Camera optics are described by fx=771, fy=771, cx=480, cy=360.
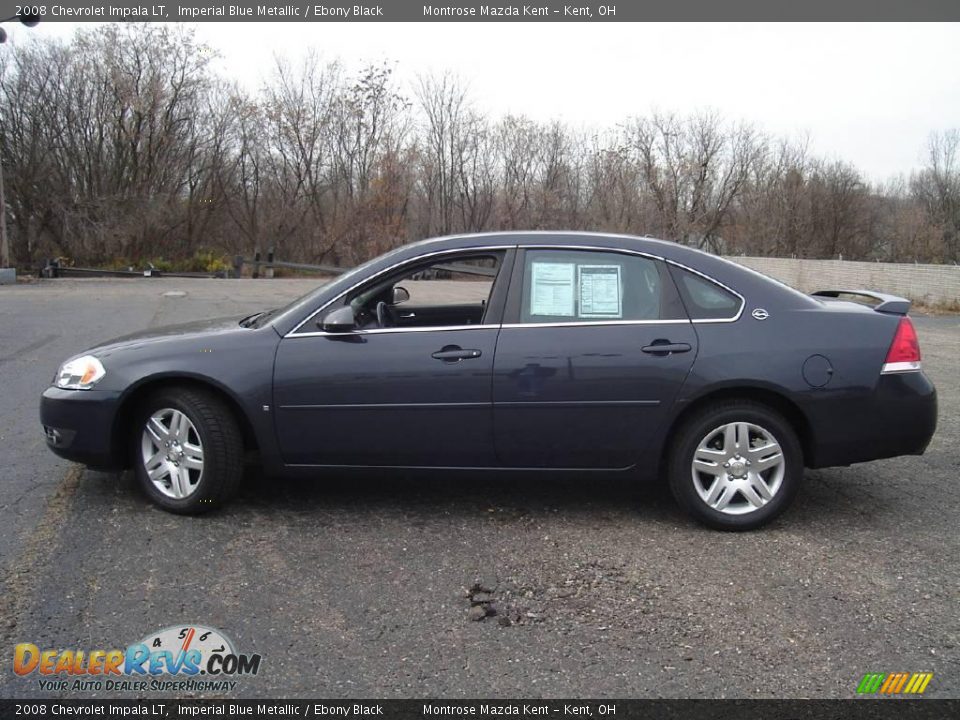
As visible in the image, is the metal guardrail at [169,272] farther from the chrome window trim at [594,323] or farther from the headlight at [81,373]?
the chrome window trim at [594,323]

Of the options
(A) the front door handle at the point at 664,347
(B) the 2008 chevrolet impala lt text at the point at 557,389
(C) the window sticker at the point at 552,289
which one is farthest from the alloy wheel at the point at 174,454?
(A) the front door handle at the point at 664,347

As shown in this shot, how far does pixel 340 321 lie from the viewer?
13.3 feet

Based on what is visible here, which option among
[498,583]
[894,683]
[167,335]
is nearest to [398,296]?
[167,335]

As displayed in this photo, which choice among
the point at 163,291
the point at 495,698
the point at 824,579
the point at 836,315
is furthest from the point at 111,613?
the point at 163,291

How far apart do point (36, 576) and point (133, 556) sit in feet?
1.31

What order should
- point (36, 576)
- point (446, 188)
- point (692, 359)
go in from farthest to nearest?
1. point (446, 188)
2. point (692, 359)
3. point (36, 576)

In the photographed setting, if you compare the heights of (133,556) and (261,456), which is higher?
(261,456)

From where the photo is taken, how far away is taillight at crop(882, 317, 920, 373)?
4.02 meters

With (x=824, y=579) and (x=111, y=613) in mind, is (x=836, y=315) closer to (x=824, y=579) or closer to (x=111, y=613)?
(x=824, y=579)

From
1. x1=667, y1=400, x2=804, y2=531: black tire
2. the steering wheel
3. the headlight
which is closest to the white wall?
x1=667, y1=400, x2=804, y2=531: black tire

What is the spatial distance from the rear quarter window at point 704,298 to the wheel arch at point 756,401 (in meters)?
0.40

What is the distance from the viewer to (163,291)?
19.3 meters

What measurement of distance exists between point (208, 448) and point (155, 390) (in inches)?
18.7

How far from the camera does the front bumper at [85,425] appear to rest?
4.15 m
